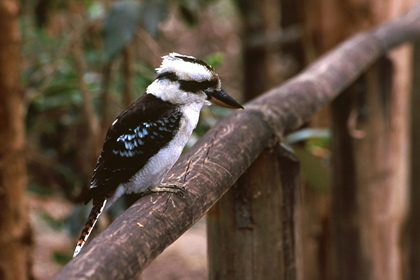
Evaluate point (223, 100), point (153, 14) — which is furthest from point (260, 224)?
point (153, 14)

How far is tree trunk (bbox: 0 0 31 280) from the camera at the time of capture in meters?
2.00

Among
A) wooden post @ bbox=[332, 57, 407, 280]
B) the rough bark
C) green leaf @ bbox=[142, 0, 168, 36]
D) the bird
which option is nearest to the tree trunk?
green leaf @ bbox=[142, 0, 168, 36]

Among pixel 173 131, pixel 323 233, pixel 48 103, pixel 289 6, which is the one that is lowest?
pixel 173 131

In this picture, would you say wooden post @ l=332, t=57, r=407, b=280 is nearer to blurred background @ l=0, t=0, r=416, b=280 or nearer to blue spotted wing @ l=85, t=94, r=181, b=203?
blurred background @ l=0, t=0, r=416, b=280

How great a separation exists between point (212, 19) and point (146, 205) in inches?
263

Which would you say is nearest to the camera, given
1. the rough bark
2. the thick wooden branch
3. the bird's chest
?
the thick wooden branch

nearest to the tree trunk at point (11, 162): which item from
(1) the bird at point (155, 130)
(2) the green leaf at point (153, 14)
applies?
(2) the green leaf at point (153, 14)

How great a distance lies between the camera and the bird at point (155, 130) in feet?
3.66

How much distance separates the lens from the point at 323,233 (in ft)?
10.6

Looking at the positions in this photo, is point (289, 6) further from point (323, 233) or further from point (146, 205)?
point (146, 205)

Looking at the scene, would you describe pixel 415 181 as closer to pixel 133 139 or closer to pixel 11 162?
pixel 11 162

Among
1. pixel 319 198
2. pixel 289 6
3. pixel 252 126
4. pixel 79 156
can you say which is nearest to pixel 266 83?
pixel 289 6

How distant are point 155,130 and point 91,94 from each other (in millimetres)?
1528

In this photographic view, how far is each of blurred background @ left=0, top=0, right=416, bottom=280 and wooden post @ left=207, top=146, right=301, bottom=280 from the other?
21cm
